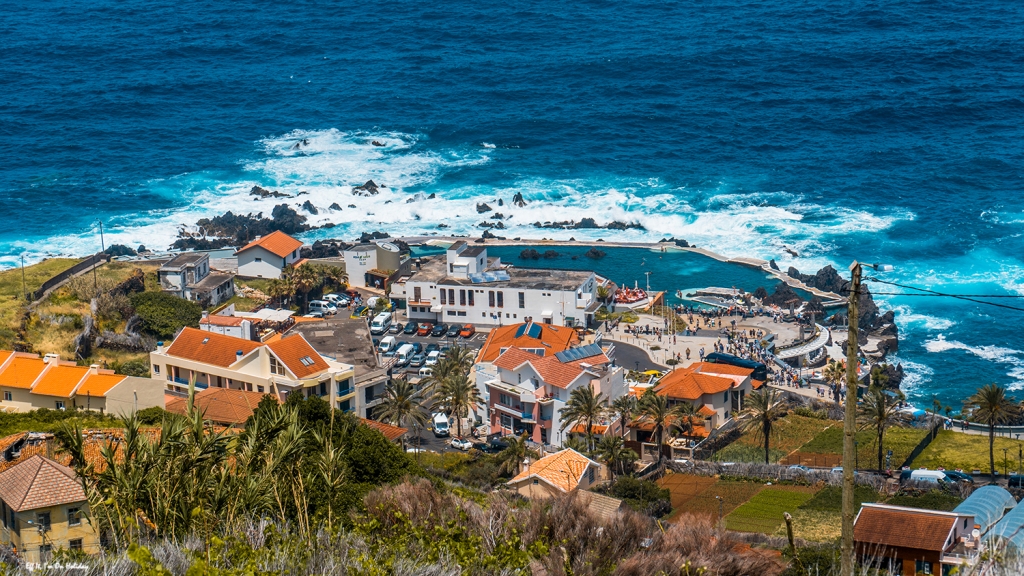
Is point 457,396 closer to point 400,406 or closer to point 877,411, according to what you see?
point 400,406

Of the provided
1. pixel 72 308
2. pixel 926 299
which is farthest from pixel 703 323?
pixel 72 308

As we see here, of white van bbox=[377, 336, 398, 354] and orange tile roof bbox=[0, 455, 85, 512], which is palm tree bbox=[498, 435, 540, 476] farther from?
white van bbox=[377, 336, 398, 354]

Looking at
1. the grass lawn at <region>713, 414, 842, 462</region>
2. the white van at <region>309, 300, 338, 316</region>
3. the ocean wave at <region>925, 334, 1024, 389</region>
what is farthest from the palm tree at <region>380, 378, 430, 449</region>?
the ocean wave at <region>925, 334, 1024, 389</region>

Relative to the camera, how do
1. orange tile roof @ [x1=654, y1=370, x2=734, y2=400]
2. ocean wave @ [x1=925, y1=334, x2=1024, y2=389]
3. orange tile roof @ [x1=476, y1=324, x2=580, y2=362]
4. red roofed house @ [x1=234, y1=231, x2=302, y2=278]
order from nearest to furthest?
orange tile roof @ [x1=654, y1=370, x2=734, y2=400], orange tile roof @ [x1=476, y1=324, x2=580, y2=362], ocean wave @ [x1=925, y1=334, x2=1024, y2=389], red roofed house @ [x1=234, y1=231, x2=302, y2=278]

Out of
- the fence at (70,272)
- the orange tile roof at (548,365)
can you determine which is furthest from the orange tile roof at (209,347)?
the fence at (70,272)

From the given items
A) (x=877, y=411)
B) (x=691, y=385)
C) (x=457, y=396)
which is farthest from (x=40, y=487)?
(x=691, y=385)

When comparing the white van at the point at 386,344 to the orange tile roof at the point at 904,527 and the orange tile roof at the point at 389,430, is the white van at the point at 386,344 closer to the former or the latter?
the orange tile roof at the point at 389,430

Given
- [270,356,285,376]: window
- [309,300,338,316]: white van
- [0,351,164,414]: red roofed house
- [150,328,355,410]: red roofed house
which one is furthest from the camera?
[309,300,338,316]: white van
